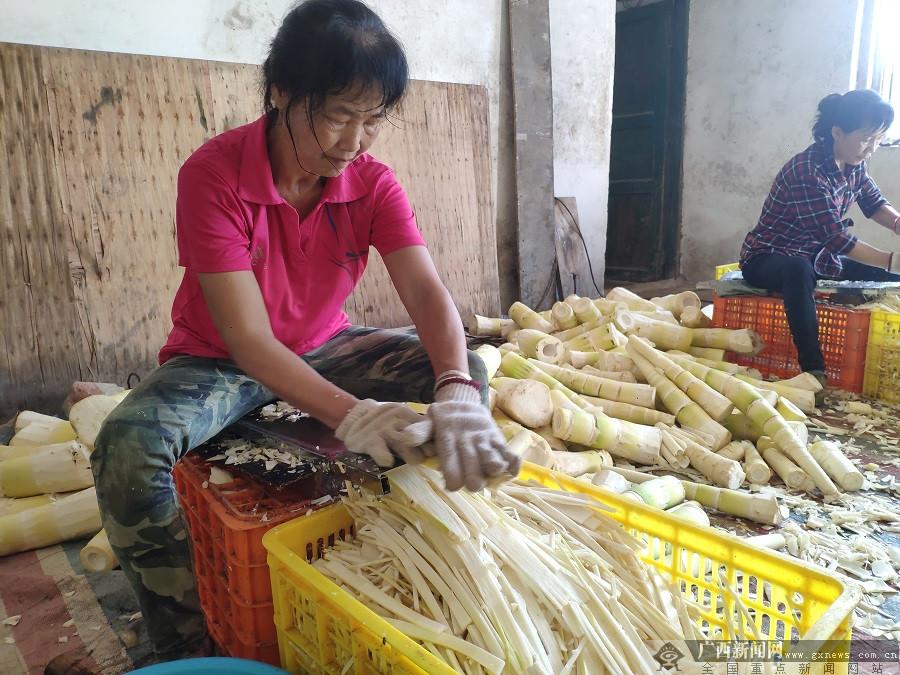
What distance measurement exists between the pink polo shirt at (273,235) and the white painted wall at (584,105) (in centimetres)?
421

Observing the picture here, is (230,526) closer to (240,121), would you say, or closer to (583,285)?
(240,121)

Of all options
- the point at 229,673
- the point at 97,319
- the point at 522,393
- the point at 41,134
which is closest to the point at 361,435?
the point at 229,673

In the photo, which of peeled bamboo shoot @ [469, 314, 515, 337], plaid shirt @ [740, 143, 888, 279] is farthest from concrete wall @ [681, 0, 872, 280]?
peeled bamboo shoot @ [469, 314, 515, 337]

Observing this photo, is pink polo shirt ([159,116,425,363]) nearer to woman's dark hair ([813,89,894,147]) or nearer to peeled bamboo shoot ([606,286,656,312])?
peeled bamboo shoot ([606,286,656,312])

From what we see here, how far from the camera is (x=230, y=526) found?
1.40 m

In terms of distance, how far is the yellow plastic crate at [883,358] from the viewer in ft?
11.4

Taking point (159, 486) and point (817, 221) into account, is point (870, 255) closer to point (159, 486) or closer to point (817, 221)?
point (817, 221)

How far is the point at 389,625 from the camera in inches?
42.4

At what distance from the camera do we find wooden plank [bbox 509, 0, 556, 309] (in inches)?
212

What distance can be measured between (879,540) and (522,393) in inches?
56.3

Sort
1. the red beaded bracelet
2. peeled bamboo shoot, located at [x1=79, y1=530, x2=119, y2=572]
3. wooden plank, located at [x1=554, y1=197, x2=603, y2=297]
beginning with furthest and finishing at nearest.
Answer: wooden plank, located at [x1=554, y1=197, x2=603, y2=297]
peeled bamboo shoot, located at [x1=79, y1=530, x2=119, y2=572]
the red beaded bracelet

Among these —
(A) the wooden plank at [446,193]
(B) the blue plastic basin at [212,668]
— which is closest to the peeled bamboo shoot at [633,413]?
(A) the wooden plank at [446,193]

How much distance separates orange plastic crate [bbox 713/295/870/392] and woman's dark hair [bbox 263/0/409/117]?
320cm

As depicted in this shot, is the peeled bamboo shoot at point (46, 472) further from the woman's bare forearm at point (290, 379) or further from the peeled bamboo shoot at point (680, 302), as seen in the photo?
the peeled bamboo shoot at point (680, 302)
